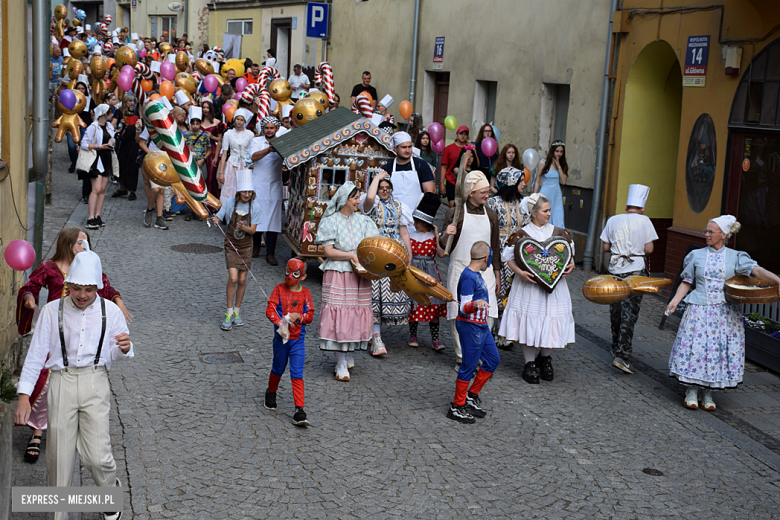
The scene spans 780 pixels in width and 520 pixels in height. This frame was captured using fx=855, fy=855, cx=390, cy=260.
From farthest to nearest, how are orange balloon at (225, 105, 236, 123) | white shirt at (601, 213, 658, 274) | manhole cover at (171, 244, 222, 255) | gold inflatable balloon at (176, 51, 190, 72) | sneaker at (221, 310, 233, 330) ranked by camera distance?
1. gold inflatable balloon at (176, 51, 190, 72)
2. orange balloon at (225, 105, 236, 123)
3. manhole cover at (171, 244, 222, 255)
4. sneaker at (221, 310, 233, 330)
5. white shirt at (601, 213, 658, 274)

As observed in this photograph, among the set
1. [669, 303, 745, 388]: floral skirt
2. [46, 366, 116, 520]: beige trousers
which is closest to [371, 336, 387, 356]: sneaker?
[669, 303, 745, 388]: floral skirt

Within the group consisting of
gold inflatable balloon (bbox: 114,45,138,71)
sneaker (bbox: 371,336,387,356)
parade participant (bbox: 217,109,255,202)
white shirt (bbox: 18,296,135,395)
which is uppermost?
gold inflatable balloon (bbox: 114,45,138,71)

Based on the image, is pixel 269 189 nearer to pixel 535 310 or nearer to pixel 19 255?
pixel 535 310

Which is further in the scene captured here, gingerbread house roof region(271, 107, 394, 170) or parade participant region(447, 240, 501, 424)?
gingerbread house roof region(271, 107, 394, 170)

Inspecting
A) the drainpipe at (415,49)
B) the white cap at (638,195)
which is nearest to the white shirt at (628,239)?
the white cap at (638,195)

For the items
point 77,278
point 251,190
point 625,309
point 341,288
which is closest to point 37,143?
point 251,190

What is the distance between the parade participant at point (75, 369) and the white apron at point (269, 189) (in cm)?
748

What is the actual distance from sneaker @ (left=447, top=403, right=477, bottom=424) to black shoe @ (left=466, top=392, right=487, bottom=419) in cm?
7

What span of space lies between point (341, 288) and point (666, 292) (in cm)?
597

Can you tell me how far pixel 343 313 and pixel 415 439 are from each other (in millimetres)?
1502

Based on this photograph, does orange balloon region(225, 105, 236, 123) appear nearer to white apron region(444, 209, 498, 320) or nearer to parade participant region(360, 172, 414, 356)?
parade participant region(360, 172, 414, 356)

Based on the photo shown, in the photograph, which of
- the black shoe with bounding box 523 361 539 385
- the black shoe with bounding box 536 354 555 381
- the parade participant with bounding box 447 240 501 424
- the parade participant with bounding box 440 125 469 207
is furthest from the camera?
the parade participant with bounding box 440 125 469 207

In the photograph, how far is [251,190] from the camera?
9102mm

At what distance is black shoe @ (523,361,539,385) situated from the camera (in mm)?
8031
